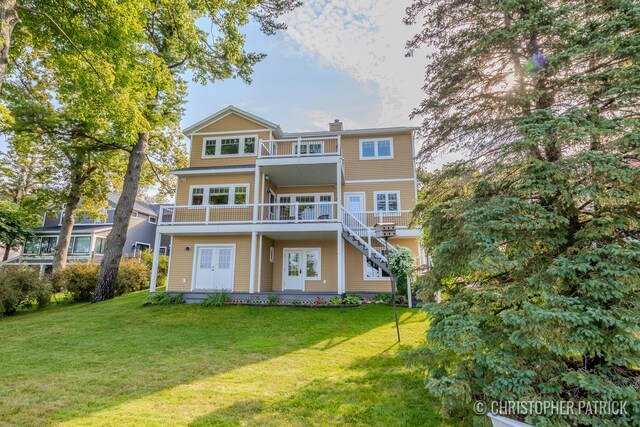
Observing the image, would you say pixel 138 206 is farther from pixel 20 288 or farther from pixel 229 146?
pixel 229 146

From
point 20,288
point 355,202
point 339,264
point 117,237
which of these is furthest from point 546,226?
point 20,288

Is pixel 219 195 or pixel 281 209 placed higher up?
pixel 219 195

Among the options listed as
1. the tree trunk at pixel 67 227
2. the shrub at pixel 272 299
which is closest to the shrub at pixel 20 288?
the tree trunk at pixel 67 227

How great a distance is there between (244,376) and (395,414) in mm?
2800

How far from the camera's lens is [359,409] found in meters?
4.23

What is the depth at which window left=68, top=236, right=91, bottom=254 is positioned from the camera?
25016mm

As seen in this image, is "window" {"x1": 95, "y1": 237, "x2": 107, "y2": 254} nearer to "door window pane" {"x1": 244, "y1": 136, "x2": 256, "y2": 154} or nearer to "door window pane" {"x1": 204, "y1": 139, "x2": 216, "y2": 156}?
"door window pane" {"x1": 204, "y1": 139, "x2": 216, "y2": 156}

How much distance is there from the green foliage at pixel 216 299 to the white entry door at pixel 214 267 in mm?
1330

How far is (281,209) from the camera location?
15164 millimetres

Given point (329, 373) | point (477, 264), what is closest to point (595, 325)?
point (477, 264)

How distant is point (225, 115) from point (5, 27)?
1015 centimetres

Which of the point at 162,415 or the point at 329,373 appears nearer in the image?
the point at 162,415

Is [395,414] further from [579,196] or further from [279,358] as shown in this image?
[579,196]

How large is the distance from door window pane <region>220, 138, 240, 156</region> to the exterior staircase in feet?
22.0
